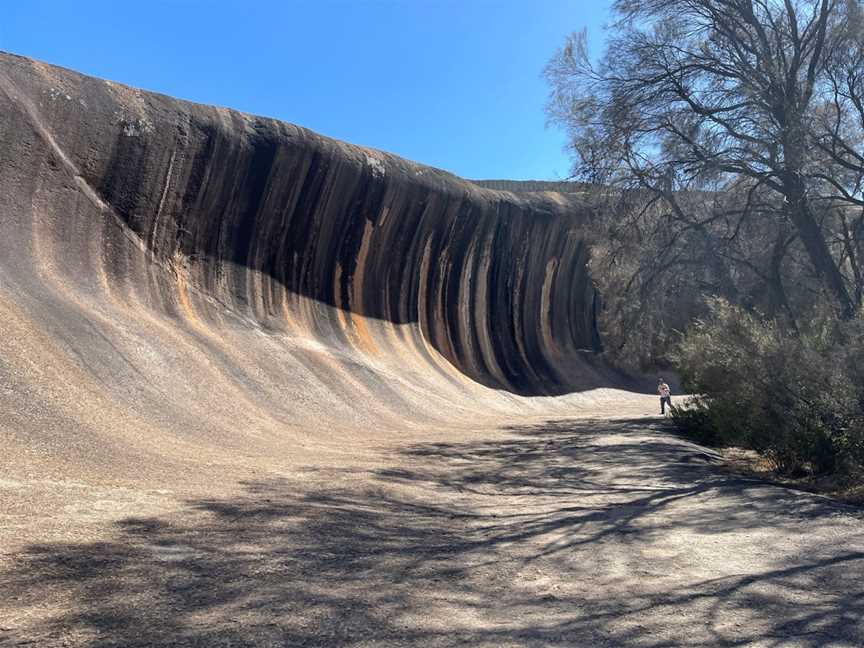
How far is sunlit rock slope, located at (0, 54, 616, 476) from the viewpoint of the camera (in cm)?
1201

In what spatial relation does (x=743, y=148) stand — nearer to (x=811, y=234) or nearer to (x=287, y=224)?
(x=811, y=234)

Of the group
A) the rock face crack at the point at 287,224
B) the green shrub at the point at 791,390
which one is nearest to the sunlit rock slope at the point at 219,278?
the rock face crack at the point at 287,224

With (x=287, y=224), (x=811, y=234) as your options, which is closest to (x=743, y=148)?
(x=811, y=234)

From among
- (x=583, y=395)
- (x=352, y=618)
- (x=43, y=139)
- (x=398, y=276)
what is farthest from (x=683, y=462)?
(x=583, y=395)

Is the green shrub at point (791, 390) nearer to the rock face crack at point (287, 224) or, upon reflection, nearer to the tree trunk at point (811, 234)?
the tree trunk at point (811, 234)

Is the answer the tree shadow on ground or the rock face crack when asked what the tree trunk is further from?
the rock face crack

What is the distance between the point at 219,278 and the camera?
19266 mm

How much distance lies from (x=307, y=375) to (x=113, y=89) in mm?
7904

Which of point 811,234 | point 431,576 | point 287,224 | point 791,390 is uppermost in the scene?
point 287,224

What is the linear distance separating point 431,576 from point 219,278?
1541 centimetres

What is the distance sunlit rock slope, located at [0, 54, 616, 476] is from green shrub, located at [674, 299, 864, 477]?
25.5ft

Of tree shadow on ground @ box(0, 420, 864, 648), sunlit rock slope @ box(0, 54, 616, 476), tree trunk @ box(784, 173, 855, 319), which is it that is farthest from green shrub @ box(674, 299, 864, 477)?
sunlit rock slope @ box(0, 54, 616, 476)

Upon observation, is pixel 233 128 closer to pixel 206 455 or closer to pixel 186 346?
pixel 186 346

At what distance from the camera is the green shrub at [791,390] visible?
9328 millimetres
